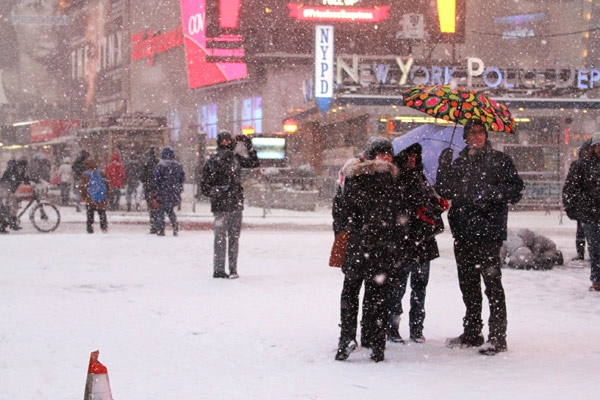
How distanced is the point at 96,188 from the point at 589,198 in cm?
1057

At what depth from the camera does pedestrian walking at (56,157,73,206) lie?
2762 cm

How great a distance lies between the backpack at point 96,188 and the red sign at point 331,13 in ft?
85.7

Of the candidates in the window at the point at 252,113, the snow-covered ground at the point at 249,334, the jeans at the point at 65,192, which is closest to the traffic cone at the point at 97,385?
the snow-covered ground at the point at 249,334

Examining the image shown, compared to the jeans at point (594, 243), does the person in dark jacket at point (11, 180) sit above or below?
above

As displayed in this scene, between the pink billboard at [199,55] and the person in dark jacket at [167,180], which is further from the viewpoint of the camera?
the pink billboard at [199,55]

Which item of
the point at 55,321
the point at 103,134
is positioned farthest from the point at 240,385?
the point at 103,134

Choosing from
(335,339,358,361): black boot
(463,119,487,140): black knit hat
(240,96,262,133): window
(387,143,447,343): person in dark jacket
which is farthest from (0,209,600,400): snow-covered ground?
(240,96,262,133): window

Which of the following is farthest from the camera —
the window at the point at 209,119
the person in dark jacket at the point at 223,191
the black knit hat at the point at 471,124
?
the window at the point at 209,119

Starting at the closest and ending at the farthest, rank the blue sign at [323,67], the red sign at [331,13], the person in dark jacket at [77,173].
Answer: the person in dark jacket at [77,173] → the blue sign at [323,67] → the red sign at [331,13]

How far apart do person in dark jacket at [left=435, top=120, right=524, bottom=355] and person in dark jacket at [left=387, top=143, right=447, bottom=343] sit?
0.60 feet

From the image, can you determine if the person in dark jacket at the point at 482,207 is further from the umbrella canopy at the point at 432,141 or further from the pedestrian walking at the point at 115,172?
the pedestrian walking at the point at 115,172

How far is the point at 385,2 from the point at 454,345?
36684 millimetres

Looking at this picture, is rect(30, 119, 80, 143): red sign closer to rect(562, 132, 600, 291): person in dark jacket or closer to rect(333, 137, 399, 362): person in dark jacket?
rect(562, 132, 600, 291): person in dark jacket

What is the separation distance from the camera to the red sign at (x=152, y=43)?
54.9 m
